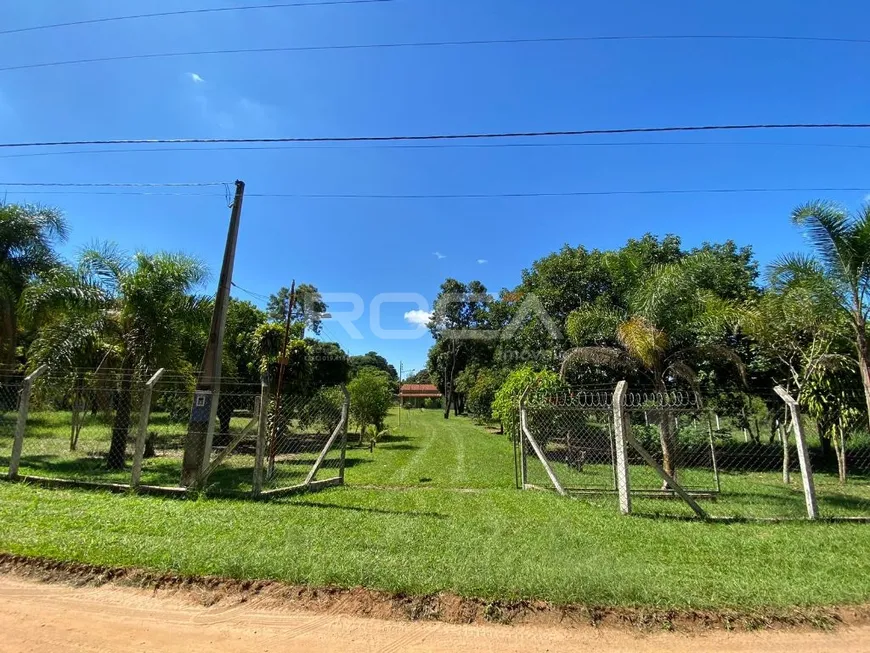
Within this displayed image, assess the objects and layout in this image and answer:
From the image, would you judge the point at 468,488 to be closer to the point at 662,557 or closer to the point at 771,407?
the point at 662,557

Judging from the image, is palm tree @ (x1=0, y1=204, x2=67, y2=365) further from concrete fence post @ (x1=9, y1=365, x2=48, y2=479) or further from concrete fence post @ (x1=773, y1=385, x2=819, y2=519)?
concrete fence post @ (x1=773, y1=385, x2=819, y2=519)

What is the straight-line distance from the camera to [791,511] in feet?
21.9

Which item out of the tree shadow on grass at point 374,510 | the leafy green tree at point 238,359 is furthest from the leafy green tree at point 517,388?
the leafy green tree at point 238,359

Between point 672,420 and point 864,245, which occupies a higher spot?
point 864,245

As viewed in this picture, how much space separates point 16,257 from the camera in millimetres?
11359

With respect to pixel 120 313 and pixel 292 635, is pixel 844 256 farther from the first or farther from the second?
pixel 120 313

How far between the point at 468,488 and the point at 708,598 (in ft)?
17.1

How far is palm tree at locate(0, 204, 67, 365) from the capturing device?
10.8m

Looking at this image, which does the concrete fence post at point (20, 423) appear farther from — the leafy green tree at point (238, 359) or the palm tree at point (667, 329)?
the palm tree at point (667, 329)

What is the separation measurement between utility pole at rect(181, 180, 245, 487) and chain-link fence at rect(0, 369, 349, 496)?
0.07 feet

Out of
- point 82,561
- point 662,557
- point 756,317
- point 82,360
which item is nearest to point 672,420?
point 756,317

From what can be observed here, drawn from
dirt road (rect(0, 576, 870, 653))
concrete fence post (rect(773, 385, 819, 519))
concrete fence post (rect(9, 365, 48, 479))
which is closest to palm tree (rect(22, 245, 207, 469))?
concrete fence post (rect(9, 365, 48, 479))

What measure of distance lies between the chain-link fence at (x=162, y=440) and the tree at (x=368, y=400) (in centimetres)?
195

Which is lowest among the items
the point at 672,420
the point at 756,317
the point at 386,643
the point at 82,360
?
the point at 386,643
